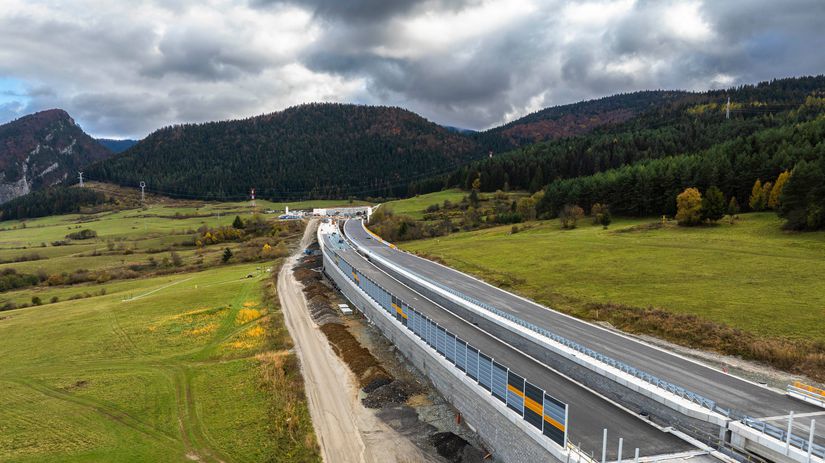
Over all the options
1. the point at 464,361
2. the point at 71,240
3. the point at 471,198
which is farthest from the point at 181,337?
the point at 71,240

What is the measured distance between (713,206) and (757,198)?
47.3 ft

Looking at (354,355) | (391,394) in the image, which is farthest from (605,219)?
(391,394)

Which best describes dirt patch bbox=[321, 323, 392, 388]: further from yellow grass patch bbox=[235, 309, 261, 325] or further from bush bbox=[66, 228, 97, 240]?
bush bbox=[66, 228, 97, 240]

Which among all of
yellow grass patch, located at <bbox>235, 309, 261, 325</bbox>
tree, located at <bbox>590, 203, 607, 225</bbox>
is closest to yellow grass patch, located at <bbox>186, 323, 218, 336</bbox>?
yellow grass patch, located at <bbox>235, 309, 261, 325</bbox>

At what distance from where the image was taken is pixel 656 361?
93.7ft

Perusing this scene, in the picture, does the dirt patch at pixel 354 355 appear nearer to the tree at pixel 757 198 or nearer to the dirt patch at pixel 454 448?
the dirt patch at pixel 454 448

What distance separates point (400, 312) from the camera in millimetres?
39969


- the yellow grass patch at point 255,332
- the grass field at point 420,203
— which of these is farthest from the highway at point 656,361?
the grass field at point 420,203

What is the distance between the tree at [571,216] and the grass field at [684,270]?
9911 millimetres

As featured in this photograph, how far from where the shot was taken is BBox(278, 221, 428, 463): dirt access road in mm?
24938

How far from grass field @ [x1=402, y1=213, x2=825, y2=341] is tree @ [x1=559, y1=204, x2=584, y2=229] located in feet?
32.5

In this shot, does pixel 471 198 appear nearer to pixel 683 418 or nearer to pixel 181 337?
pixel 181 337

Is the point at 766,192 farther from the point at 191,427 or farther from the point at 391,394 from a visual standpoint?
the point at 191,427

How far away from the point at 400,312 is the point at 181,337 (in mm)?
25310
